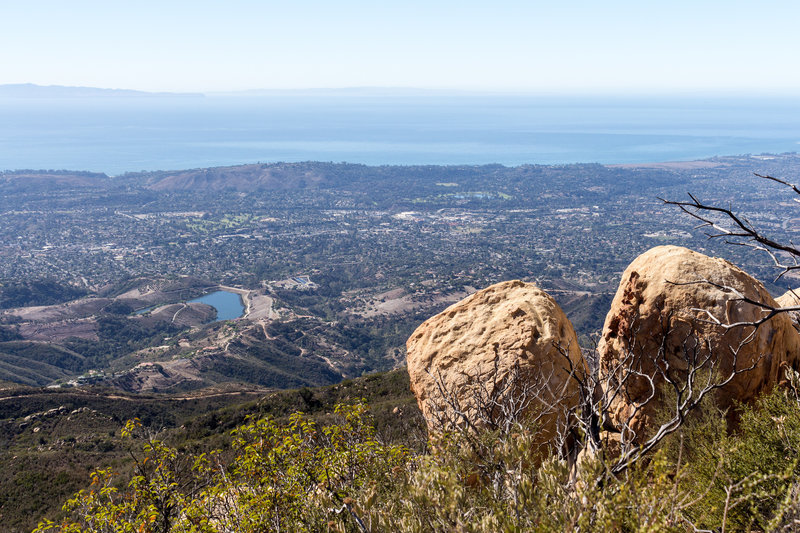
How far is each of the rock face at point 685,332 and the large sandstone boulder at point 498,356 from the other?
1.20m

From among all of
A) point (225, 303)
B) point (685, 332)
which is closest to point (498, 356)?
point (685, 332)

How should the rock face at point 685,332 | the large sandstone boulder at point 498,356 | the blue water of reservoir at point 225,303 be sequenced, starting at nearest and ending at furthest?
the rock face at point 685,332
the large sandstone boulder at point 498,356
the blue water of reservoir at point 225,303

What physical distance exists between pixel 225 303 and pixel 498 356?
119969 millimetres

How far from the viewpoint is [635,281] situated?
11.7 metres

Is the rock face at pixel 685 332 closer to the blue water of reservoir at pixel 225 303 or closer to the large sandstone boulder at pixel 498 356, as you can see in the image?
the large sandstone boulder at pixel 498 356

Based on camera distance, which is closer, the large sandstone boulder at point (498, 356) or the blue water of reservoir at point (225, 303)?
the large sandstone boulder at point (498, 356)

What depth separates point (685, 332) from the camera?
10.7 m

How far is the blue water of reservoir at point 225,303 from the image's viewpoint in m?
114

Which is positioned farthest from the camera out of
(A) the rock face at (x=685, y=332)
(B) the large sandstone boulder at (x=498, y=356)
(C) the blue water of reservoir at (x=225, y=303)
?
(C) the blue water of reservoir at (x=225, y=303)

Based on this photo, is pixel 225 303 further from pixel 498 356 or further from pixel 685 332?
pixel 685 332

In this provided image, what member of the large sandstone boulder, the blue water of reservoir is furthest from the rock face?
the blue water of reservoir

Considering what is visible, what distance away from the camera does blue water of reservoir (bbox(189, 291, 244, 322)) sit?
113500 millimetres

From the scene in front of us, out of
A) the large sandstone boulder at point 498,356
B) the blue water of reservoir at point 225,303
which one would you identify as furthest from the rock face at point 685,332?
the blue water of reservoir at point 225,303

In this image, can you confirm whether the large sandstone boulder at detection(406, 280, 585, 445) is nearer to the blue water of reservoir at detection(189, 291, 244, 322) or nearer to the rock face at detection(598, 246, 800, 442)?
the rock face at detection(598, 246, 800, 442)
